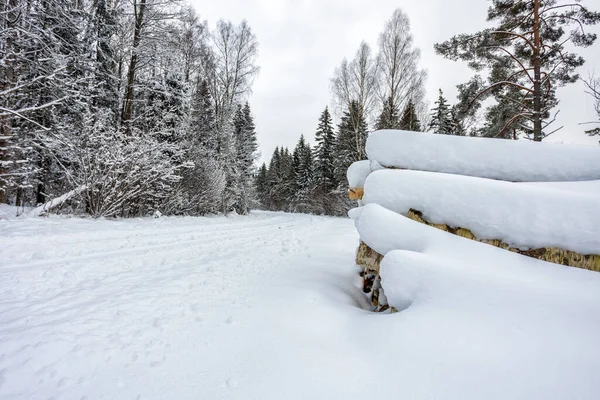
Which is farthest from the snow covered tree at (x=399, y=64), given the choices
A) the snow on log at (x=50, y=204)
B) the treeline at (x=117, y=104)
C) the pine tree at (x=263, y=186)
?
the pine tree at (x=263, y=186)

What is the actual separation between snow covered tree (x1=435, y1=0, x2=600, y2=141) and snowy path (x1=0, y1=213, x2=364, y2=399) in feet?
20.1

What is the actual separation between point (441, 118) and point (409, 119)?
7.55 m

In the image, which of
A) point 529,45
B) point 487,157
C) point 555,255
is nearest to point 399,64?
point 529,45

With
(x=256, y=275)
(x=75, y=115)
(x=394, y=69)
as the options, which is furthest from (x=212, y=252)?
(x=394, y=69)

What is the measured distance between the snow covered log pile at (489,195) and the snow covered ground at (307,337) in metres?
0.18

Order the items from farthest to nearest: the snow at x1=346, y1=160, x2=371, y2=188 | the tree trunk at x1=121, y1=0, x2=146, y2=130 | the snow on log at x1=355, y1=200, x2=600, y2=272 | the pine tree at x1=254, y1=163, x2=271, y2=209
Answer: the pine tree at x1=254, y1=163, x2=271, y2=209 < the tree trunk at x1=121, y1=0, x2=146, y2=130 < the snow at x1=346, y1=160, x2=371, y2=188 < the snow on log at x1=355, y1=200, x2=600, y2=272

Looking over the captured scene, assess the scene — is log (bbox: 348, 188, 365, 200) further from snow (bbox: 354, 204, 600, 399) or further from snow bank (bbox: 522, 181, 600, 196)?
snow bank (bbox: 522, 181, 600, 196)

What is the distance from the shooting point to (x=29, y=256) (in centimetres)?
357

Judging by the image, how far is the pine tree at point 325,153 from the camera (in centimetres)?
2516

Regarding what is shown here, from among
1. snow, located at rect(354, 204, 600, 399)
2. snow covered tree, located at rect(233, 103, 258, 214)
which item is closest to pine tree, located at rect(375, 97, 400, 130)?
snow, located at rect(354, 204, 600, 399)

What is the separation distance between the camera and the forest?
6.27 meters

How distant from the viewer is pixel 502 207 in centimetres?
228

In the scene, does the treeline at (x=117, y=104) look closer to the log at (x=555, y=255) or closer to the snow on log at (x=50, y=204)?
the snow on log at (x=50, y=204)

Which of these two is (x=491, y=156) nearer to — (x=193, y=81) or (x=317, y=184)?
(x=193, y=81)
